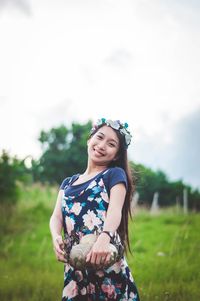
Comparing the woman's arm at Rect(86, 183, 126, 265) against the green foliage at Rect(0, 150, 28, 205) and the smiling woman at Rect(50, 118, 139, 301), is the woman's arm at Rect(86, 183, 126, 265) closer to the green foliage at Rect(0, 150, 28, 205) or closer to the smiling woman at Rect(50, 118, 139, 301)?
the smiling woman at Rect(50, 118, 139, 301)

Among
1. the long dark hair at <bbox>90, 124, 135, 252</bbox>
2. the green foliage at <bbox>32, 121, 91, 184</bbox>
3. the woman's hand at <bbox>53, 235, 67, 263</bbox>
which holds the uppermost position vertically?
the green foliage at <bbox>32, 121, 91, 184</bbox>

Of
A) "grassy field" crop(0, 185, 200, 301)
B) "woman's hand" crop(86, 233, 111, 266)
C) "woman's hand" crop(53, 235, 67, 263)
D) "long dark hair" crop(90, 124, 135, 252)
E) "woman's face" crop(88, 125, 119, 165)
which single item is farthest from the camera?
"grassy field" crop(0, 185, 200, 301)

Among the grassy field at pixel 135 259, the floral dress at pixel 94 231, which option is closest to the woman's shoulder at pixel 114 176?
the floral dress at pixel 94 231

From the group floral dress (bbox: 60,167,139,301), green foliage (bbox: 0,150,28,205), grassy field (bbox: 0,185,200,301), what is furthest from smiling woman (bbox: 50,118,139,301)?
green foliage (bbox: 0,150,28,205)

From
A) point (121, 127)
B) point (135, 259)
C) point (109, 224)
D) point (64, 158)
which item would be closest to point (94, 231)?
point (109, 224)

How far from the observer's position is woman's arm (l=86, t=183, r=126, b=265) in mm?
2557

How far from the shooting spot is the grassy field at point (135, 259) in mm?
5160

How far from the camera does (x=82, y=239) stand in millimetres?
2709

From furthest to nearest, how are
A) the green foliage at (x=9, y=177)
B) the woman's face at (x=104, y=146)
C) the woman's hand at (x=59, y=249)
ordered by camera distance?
the green foliage at (x=9, y=177)
the woman's face at (x=104, y=146)
the woman's hand at (x=59, y=249)

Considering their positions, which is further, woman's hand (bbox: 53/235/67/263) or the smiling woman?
woman's hand (bbox: 53/235/67/263)

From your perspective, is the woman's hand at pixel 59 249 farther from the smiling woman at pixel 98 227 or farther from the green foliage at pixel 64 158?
the green foliage at pixel 64 158

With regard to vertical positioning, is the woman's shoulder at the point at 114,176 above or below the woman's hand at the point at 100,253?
above

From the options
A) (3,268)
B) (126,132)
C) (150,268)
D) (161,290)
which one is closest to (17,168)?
(3,268)

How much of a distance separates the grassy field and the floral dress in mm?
1062
